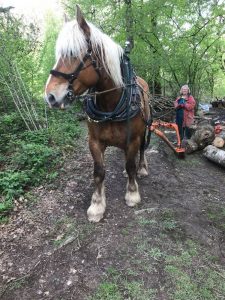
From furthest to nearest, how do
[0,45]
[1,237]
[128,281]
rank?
[0,45] < [1,237] < [128,281]

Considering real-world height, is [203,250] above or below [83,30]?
below

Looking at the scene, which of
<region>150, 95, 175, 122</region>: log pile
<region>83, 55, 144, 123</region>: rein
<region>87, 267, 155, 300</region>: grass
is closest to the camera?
<region>87, 267, 155, 300</region>: grass

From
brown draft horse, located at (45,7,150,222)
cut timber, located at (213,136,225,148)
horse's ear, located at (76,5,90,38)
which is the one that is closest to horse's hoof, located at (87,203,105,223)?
brown draft horse, located at (45,7,150,222)

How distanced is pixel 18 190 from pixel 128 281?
2278 mm

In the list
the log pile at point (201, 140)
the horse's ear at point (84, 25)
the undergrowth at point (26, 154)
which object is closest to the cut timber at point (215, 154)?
the log pile at point (201, 140)

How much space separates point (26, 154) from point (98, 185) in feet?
6.25

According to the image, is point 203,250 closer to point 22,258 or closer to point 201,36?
point 22,258

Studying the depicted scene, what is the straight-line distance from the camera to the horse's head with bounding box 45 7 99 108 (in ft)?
10.1

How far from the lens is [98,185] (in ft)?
13.5

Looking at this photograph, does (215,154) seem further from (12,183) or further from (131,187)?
(12,183)

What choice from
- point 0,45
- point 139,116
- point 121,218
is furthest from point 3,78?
point 121,218

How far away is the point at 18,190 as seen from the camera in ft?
14.9

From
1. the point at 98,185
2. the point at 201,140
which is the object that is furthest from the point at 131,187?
the point at 201,140

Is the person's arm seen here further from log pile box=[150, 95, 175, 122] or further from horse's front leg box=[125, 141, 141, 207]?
horse's front leg box=[125, 141, 141, 207]
